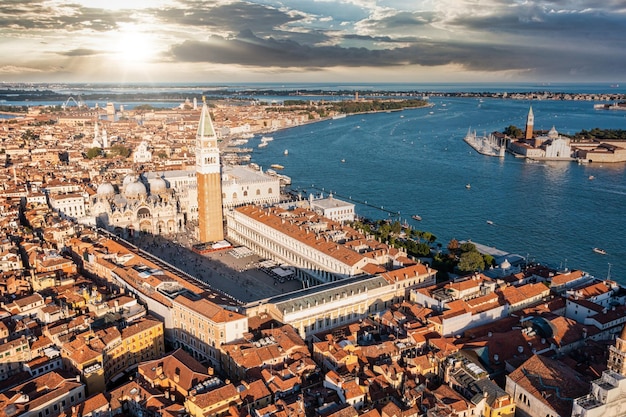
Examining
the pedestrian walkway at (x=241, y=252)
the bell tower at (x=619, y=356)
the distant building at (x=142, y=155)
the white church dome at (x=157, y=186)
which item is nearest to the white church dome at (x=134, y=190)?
the white church dome at (x=157, y=186)

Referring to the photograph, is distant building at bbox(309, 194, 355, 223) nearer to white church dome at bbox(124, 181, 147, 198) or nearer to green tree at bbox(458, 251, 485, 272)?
green tree at bbox(458, 251, 485, 272)

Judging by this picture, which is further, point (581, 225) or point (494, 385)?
point (581, 225)

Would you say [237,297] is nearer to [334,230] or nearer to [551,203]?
[334,230]

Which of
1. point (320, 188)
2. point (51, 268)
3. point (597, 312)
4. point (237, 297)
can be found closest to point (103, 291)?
point (51, 268)

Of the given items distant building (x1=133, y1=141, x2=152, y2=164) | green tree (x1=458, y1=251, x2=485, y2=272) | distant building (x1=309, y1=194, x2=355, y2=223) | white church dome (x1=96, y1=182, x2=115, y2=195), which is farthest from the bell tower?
distant building (x1=133, y1=141, x2=152, y2=164)

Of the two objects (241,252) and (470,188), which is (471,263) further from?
(470,188)

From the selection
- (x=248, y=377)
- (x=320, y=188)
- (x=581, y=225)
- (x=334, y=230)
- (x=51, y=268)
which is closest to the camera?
(x=248, y=377)
